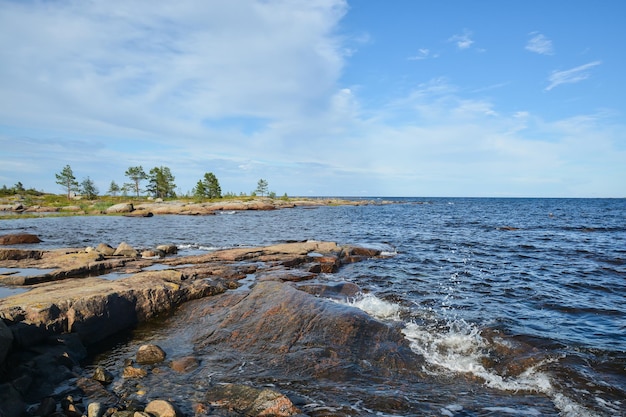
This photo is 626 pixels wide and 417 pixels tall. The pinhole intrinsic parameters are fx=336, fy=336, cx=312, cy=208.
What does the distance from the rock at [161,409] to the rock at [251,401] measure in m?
1.07

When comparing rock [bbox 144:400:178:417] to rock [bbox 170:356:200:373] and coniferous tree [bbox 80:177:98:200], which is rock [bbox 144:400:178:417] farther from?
coniferous tree [bbox 80:177:98:200]

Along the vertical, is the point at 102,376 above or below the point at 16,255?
below

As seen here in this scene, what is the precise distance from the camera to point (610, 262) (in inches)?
963

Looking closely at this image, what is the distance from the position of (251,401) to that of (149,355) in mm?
3938

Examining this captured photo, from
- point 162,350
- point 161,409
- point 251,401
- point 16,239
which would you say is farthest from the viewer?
point 16,239

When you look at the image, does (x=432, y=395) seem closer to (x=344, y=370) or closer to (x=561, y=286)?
(x=344, y=370)

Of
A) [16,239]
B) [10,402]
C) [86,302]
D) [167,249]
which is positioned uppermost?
[86,302]

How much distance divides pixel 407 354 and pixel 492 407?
109 inches

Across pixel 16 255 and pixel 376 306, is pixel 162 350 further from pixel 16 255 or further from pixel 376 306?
pixel 16 255

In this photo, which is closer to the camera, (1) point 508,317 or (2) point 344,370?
(2) point 344,370

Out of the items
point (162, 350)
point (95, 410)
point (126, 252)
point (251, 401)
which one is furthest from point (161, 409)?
point (126, 252)

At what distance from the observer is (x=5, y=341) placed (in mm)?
7969

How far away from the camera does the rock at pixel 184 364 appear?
29.9 ft

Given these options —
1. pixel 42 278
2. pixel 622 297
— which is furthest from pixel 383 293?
pixel 42 278
